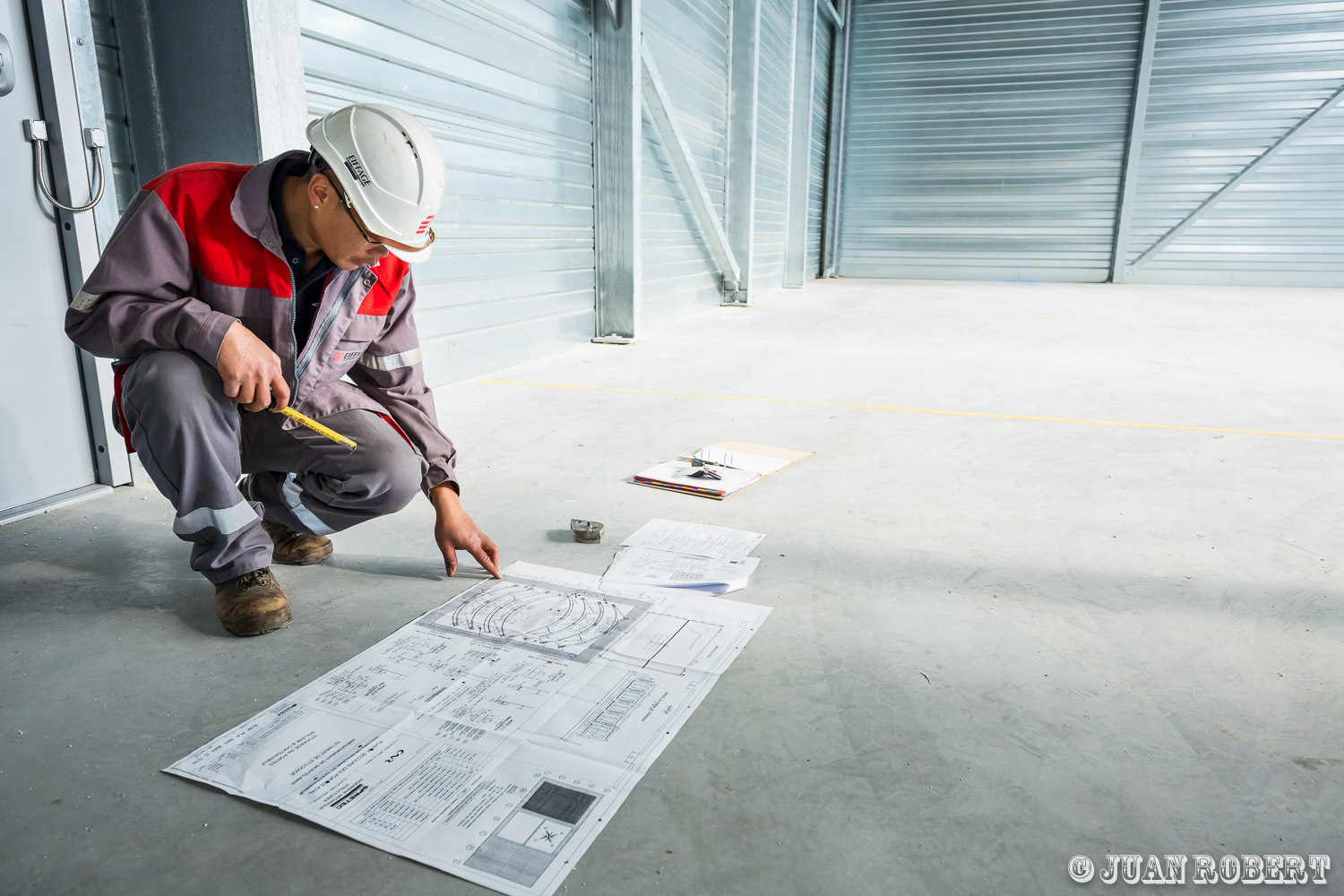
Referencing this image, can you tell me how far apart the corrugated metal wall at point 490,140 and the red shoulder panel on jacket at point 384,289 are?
1.75 m

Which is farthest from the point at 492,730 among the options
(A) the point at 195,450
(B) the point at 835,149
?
(B) the point at 835,149

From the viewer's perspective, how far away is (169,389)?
1.52 meters

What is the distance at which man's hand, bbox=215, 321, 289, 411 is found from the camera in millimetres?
1479

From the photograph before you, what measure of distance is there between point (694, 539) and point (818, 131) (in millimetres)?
10790

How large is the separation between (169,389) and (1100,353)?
5214mm

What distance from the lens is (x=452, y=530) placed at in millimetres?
1771

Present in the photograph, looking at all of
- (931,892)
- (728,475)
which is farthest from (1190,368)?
(931,892)

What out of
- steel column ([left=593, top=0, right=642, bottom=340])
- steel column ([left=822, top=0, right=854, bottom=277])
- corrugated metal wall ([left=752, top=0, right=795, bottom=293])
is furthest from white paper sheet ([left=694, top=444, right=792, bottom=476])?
steel column ([left=822, top=0, right=854, bottom=277])

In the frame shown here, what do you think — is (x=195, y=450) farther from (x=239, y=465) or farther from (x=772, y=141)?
(x=772, y=141)

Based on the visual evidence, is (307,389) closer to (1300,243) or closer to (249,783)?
(249,783)

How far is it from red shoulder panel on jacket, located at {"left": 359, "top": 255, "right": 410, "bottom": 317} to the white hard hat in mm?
204

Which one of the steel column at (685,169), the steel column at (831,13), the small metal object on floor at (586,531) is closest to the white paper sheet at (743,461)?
the small metal object on floor at (586,531)

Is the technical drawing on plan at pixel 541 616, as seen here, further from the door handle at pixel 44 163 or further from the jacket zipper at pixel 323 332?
the door handle at pixel 44 163

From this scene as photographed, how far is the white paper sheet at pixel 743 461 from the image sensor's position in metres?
2.74
